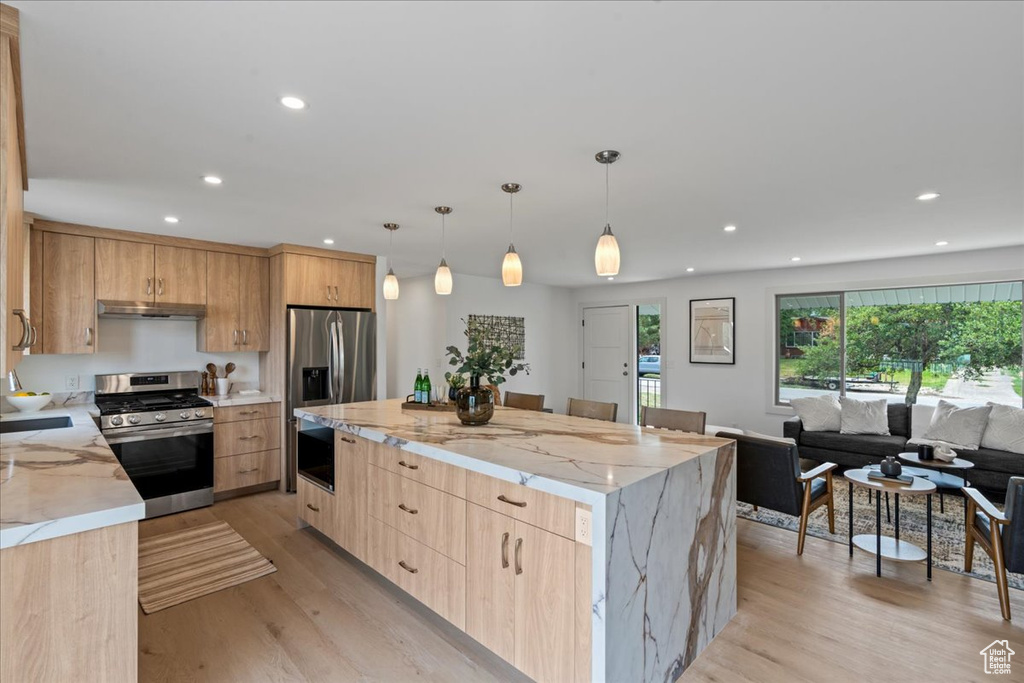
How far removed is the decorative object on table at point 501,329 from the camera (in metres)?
6.57

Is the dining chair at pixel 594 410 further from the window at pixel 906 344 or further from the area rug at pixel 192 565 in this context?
the window at pixel 906 344

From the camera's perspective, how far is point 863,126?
79.1 inches

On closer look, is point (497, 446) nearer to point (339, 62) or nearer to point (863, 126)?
point (339, 62)

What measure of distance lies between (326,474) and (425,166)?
2064 mm

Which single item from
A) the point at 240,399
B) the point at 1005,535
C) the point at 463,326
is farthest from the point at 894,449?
the point at 240,399

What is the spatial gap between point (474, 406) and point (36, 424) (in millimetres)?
2958

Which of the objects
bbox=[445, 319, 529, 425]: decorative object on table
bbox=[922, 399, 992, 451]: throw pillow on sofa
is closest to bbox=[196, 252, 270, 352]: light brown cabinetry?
bbox=[445, 319, 529, 425]: decorative object on table

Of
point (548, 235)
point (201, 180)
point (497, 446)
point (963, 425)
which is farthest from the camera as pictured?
point (963, 425)

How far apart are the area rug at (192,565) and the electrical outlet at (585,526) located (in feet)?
7.34

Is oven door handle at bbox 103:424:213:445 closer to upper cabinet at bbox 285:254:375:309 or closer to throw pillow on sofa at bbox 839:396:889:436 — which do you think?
upper cabinet at bbox 285:254:375:309

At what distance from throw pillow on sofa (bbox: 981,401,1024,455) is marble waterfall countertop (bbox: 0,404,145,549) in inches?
238

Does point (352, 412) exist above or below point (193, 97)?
below

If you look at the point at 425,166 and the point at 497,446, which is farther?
the point at 425,166

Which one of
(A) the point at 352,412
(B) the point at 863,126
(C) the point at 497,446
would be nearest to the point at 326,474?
(A) the point at 352,412
